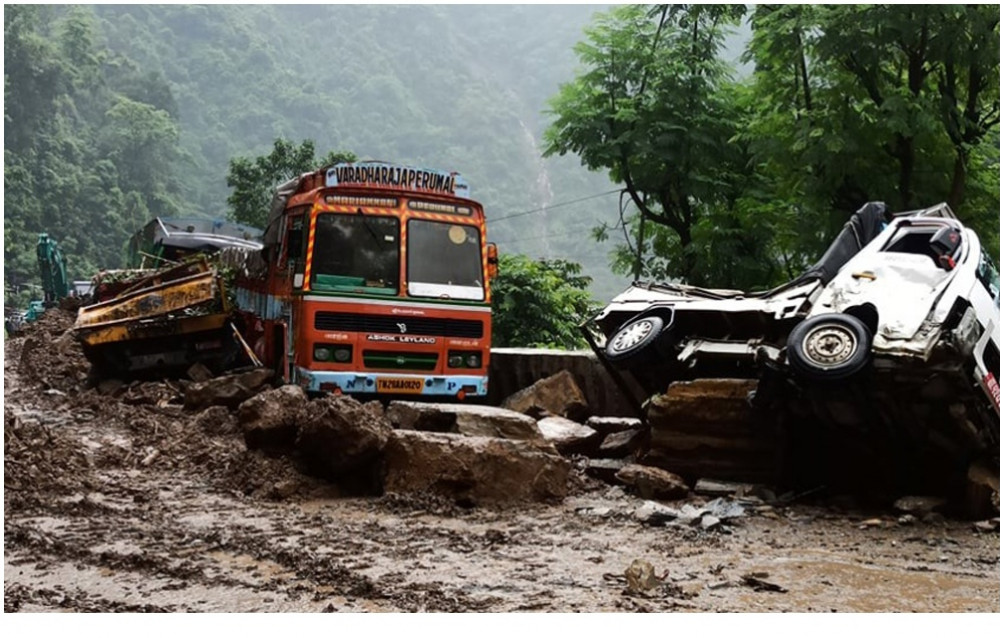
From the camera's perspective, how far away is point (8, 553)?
251 inches

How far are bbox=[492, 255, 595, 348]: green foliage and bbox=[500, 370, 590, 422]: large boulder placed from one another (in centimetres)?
988

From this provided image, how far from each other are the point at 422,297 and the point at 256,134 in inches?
2654

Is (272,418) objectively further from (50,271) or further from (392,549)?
(50,271)

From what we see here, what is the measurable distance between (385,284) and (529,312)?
1104 centimetres

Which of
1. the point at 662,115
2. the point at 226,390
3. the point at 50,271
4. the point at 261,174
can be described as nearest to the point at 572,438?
the point at 226,390

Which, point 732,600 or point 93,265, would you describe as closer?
point 732,600

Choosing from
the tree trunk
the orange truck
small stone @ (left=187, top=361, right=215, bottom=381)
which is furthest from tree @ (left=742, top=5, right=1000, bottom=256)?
small stone @ (left=187, top=361, right=215, bottom=381)

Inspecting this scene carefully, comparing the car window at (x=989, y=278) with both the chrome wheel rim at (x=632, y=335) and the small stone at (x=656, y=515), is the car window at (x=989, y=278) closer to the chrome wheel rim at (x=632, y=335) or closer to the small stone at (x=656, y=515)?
the chrome wheel rim at (x=632, y=335)

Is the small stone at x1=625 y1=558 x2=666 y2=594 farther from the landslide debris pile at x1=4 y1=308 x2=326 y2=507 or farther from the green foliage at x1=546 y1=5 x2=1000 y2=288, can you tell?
the green foliage at x1=546 y1=5 x2=1000 y2=288

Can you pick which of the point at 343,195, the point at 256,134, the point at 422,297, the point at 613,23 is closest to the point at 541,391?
the point at 422,297

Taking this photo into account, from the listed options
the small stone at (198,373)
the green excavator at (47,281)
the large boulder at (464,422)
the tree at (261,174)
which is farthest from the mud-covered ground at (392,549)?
the tree at (261,174)

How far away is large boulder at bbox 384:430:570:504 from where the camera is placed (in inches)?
320

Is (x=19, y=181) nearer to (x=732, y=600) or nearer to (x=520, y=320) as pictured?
(x=520, y=320)

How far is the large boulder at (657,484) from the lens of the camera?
28.3 feet
